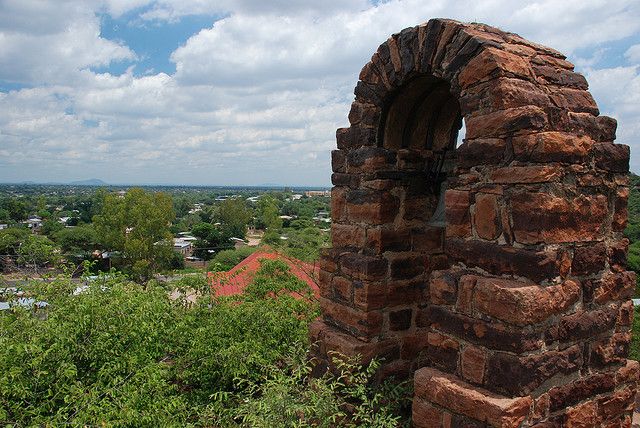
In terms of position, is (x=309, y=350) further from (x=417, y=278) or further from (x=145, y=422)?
(x=145, y=422)

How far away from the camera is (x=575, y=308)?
7.66 feet

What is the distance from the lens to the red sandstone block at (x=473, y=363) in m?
2.30

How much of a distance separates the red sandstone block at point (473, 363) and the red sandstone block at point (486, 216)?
567mm

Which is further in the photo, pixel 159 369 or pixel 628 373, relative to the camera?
pixel 159 369

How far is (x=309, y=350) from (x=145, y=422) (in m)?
1.25

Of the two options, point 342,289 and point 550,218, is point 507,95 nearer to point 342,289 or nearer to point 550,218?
point 550,218

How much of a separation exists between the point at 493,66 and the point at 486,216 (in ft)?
2.41

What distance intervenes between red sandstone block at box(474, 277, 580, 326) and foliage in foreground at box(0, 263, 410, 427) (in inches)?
33.8

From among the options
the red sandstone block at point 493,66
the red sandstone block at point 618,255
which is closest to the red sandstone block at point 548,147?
the red sandstone block at point 493,66

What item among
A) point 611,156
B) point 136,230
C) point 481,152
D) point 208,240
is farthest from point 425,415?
point 208,240

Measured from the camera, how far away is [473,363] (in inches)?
92.2

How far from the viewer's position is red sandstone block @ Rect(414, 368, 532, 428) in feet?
6.99

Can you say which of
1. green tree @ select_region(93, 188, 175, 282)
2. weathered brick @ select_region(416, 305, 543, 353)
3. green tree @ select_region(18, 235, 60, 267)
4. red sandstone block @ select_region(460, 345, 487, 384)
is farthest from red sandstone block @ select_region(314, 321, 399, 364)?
green tree @ select_region(93, 188, 175, 282)

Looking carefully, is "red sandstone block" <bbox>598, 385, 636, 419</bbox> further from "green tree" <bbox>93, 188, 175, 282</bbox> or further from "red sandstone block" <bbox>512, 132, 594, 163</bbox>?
"green tree" <bbox>93, 188, 175, 282</bbox>
